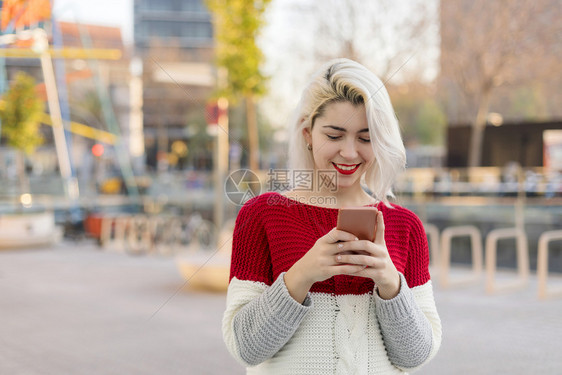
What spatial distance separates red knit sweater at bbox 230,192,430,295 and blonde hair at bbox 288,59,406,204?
113mm

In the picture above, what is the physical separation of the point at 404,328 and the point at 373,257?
227mm

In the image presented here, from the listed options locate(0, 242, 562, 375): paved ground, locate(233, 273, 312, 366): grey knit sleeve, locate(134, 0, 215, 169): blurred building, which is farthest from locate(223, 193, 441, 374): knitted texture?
locate(134, 0, 215, 169): blurred building

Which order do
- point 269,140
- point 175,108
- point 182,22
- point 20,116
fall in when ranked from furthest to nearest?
point 182,22 → point 175,108 → point 20,116 → point 269,140

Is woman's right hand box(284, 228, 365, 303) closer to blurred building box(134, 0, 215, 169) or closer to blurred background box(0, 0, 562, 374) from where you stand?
blurred background box(0, 0, 562, 374)

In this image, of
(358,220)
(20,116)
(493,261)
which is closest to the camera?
(358,220)

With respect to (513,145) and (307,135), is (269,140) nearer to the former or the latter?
(307,135)

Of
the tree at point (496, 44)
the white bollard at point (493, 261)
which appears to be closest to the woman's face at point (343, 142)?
the white bollard at point (493, 261)

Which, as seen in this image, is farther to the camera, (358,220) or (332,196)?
(332,196)

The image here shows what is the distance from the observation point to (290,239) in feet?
4.81

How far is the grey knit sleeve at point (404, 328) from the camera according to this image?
1.38m

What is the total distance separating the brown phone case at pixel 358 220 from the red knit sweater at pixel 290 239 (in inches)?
8.7

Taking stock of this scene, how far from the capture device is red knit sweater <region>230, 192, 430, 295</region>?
146cm

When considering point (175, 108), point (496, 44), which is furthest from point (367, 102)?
point (175, 108)

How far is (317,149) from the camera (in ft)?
4.85
